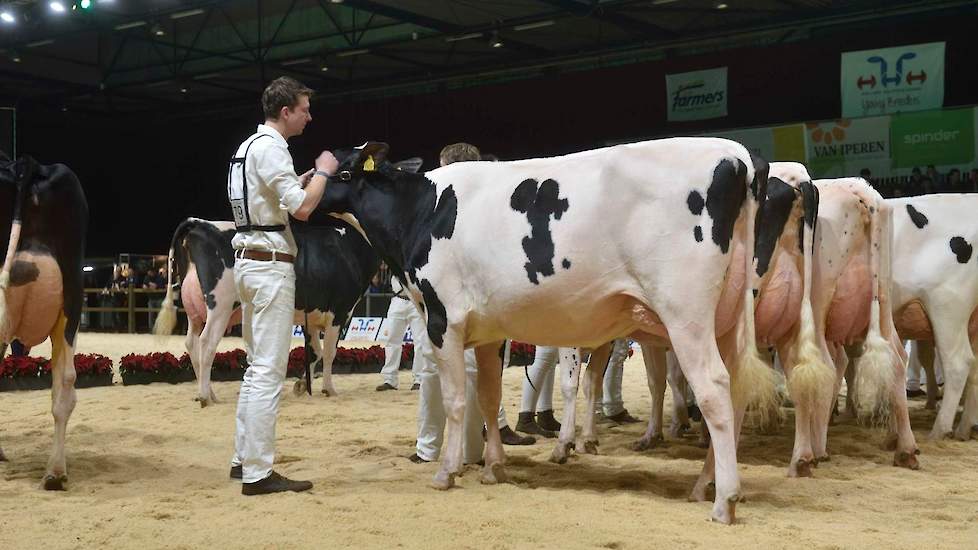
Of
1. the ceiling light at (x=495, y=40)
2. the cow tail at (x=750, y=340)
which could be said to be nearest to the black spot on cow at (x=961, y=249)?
the cow tail at (x=750, y=340)

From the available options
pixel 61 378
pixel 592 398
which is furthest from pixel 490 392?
pixel 61 378

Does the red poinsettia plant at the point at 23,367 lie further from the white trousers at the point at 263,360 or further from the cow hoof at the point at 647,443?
the cow hoof at the point at 647,443

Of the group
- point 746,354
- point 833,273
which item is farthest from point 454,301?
point 833,273

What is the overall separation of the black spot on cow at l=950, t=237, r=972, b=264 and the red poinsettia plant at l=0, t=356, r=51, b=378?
364 inches

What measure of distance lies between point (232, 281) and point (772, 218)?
5.73 meters

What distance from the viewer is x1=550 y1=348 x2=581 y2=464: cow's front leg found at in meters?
5.94

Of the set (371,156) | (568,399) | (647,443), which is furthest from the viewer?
(647,443)

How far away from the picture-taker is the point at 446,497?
4.82 metres

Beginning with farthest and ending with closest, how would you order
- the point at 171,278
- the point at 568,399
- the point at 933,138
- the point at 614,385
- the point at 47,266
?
the point at 933,138
the point at 171,278
the point at 614,385
the point at 568,399
the point at 47,266

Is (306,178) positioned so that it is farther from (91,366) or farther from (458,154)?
(91,366)

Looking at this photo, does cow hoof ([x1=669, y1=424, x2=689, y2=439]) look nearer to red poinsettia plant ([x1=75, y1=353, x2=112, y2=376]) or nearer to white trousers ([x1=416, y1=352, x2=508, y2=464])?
white trousers ([x1=416, y1=352, x2=508, y2=464])

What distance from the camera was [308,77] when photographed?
25062 mm

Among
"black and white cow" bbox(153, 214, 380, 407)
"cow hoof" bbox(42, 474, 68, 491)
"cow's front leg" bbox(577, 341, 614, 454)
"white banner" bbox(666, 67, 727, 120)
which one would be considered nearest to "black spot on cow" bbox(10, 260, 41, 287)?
"cow hoof" bbox(42, 474, 68, 491)

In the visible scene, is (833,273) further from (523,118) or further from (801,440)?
(523,118)
